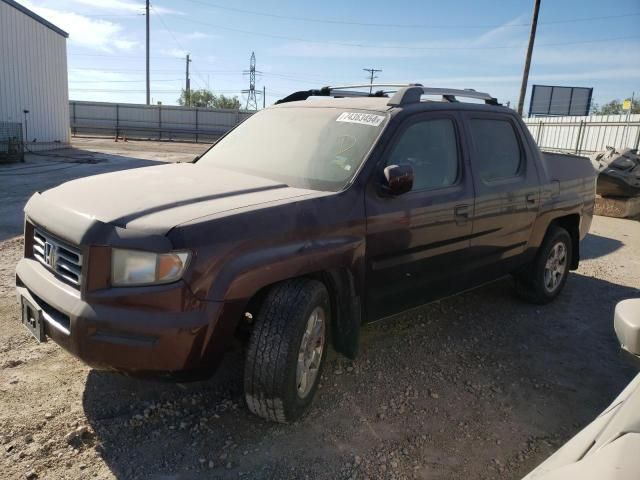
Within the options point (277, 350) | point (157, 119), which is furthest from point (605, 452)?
point (157, 119)

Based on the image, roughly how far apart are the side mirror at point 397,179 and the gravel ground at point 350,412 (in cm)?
130

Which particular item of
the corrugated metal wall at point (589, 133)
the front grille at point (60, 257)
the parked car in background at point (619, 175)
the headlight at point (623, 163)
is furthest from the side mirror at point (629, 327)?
the corrugated metal wall at point (589, 133)

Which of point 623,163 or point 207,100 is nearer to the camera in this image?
point 623,163

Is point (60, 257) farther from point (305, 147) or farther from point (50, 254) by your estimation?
point (305, 147)

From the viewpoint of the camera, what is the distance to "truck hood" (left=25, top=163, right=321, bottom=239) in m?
2.55

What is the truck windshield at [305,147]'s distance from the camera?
3326mm

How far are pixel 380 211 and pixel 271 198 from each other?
726 millimetres

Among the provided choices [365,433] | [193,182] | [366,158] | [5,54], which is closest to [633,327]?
[365,433]

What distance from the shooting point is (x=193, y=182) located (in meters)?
3.20

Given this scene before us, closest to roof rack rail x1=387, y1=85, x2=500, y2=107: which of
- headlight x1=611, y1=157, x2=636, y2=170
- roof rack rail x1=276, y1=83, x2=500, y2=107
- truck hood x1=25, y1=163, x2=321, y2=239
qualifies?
roof rack rail x1=276, y1=83, x2=500, y2=107

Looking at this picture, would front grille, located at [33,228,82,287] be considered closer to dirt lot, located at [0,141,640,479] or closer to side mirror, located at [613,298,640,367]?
dirt lot, located at [0,141,640,479]

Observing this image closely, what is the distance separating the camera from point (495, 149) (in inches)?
173

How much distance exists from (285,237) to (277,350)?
0.58 meters

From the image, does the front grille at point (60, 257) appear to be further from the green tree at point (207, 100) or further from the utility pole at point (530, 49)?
the green tree at point (207, 100)
